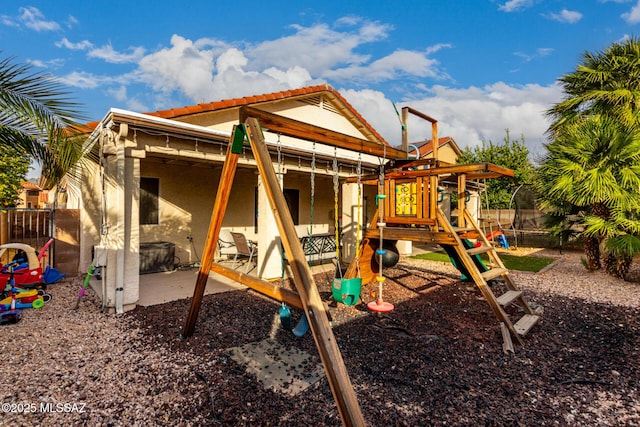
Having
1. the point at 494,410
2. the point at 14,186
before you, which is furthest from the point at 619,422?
the point at 14,186

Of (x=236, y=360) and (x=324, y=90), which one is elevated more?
(x=324, y=90)

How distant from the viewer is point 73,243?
784cm

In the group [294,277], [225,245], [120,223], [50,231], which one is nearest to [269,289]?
[294,277]

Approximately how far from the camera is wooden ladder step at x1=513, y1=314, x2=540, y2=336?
160 inches

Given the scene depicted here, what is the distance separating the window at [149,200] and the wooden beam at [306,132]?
653cm

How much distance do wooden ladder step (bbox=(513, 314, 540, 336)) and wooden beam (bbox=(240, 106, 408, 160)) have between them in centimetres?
287

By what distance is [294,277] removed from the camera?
91.1 inches

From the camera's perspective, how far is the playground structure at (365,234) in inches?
83.7

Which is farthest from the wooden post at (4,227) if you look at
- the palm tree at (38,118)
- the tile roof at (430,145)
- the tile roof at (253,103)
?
the tile roof at (430,145)

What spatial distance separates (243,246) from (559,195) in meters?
8.08

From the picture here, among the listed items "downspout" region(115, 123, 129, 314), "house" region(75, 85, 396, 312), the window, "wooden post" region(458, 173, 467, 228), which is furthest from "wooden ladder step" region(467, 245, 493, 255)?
the window

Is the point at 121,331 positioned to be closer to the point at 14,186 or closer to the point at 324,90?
the point at 324,90

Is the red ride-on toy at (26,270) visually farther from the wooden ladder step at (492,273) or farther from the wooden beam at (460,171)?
the wooden ladder step at (492,273)

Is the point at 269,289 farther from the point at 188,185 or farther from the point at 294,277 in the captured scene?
the point at 188,185
